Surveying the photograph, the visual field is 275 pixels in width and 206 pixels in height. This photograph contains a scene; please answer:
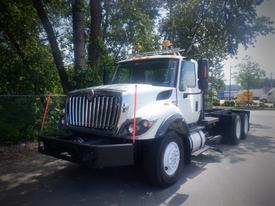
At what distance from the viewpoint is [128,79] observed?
7.23m

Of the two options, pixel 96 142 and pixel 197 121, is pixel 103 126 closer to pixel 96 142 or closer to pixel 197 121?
pixel 96 142

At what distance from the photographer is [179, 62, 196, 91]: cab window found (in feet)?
22.1

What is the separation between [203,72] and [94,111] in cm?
287

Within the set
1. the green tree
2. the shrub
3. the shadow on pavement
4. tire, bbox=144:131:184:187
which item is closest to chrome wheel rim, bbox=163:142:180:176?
tire, bbox=144:131:184:187

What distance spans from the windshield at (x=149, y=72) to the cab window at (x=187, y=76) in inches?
9.2

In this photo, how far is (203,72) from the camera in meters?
7.05

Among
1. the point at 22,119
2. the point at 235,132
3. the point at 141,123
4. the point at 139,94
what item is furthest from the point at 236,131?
the point at 22,119

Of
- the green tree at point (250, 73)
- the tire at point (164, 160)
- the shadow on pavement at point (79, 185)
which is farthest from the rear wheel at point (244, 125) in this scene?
the green tree at point (250, 73)

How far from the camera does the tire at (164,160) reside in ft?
17.5

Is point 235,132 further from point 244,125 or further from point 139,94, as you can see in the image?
point 139,94

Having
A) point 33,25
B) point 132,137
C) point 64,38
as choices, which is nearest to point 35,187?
point 132,137

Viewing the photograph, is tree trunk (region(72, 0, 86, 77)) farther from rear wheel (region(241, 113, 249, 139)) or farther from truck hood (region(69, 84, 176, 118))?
rear wheel (region(241, 113, 249, 139))

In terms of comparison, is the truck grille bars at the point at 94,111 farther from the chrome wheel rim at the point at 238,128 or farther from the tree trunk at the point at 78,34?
the chrome wheel rim at the point at 238,128

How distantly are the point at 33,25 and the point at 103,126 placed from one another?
350 inches
